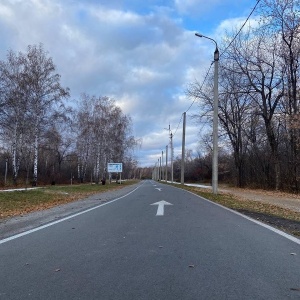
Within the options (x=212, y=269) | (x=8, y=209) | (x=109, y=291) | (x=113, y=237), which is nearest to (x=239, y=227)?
(x=113, y=237)

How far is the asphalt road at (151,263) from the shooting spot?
4.35m

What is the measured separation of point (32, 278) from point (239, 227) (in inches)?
232

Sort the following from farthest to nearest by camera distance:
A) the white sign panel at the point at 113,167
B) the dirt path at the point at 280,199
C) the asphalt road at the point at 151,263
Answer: the white sign panel at the point at 113,167
the dirt path at the point at 280,199
the asphalt road at the point at 151,263

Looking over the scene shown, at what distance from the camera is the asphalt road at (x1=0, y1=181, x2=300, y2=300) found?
4.35 meters

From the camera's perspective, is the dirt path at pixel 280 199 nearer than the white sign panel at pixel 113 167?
Yes

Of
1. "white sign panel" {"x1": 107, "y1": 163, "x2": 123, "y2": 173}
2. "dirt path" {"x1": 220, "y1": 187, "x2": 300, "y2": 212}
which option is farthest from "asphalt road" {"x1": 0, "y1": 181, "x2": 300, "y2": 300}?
"white sign panel" {"x1": 107, "y1": 163, "x2": 123, "y2": 173}

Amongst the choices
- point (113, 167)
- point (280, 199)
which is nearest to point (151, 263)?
point (280, 199)

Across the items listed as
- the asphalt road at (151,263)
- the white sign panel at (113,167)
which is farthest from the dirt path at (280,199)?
the white sign panel at (113,167)

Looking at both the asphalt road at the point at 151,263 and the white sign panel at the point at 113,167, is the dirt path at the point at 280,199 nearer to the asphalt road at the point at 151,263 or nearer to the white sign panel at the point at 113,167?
the asphalt road at the point at 151,263

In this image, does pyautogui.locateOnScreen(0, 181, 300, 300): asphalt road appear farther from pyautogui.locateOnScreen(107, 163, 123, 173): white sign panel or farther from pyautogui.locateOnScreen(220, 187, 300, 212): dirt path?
pyautogui.locateOnScreen(107, 163, 123, 173): white sign panel

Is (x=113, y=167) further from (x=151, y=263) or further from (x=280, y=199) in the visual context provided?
(x=151, y=263)

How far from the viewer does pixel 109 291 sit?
4.34 meters

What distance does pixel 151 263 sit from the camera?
5641 mm

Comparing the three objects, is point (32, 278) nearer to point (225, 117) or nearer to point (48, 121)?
point (48, 121)
